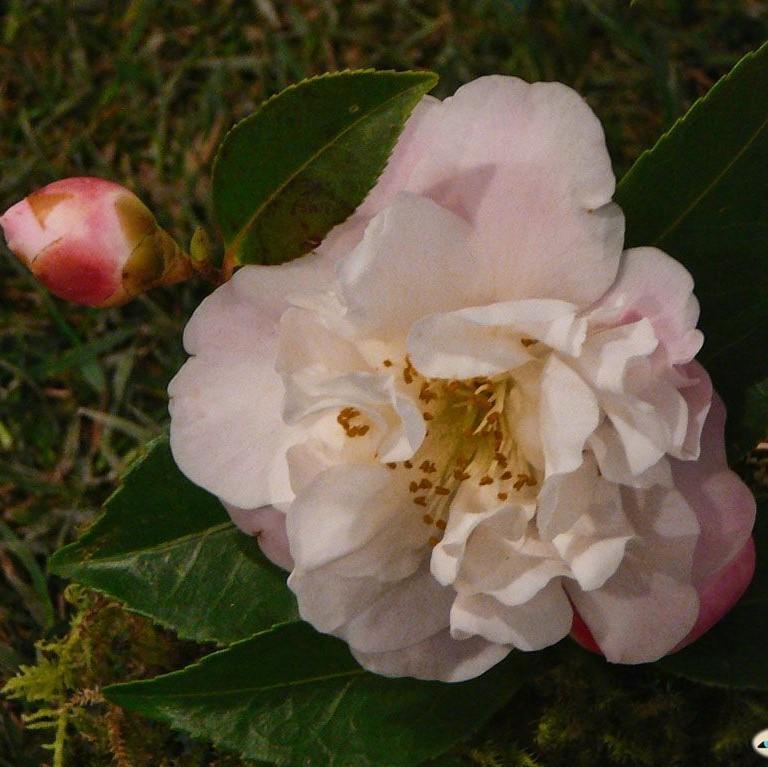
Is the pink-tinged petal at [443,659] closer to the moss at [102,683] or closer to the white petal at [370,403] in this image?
the white petal at [370,403]

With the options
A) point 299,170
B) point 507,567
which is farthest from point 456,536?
point 299,170

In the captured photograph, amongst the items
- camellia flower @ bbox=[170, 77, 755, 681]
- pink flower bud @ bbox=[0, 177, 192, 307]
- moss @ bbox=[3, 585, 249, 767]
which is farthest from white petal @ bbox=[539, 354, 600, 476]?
moss @ bbox=[3, 585, 249, 767]

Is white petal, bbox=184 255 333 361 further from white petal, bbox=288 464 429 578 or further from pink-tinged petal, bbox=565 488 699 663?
pink-tinged petal, bbox=565 488 699 663

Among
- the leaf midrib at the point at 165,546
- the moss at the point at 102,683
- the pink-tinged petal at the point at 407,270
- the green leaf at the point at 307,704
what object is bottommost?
the moss at the point at 102,683

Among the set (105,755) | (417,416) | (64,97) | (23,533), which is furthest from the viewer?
(64,97)

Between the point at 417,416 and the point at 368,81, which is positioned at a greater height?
the point at 368,81

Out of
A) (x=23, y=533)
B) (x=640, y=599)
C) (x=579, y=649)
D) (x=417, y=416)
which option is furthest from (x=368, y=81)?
(x=23, y=533)

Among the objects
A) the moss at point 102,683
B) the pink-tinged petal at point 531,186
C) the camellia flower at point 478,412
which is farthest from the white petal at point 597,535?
the moss at point 102,683

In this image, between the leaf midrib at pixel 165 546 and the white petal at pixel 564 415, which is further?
the leaf midrib at pixel 165 546

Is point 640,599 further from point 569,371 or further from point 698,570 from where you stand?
point 569,371
